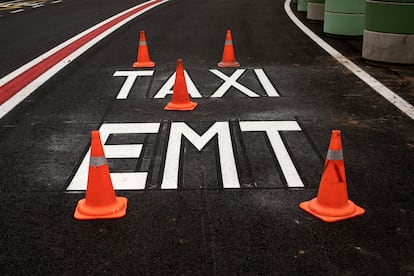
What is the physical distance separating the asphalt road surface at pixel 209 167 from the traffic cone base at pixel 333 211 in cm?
6

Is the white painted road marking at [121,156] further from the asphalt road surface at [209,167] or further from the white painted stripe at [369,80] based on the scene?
the white painted stripe at [369,80]

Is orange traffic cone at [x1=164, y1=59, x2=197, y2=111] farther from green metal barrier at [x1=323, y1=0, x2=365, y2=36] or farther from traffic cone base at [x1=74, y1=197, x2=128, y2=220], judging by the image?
green metal barrier at [x1=323, y1=0, x2=365, y2=36]

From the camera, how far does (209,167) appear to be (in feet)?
18.1

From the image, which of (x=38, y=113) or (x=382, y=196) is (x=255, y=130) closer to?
(x=382, y=196)

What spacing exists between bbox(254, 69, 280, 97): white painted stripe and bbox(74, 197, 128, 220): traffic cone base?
4.34 m

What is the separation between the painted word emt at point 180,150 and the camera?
17.0 ft

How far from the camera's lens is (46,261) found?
3.88 meters

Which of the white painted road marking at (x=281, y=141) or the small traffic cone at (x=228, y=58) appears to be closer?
the white painted road marking at (x=281, y=141)

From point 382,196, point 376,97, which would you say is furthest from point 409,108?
point 382,196

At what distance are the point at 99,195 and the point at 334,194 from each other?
194 centimetres

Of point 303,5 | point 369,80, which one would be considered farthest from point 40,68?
point 303,5

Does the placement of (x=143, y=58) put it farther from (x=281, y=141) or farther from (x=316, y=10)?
(x=316, y=10)

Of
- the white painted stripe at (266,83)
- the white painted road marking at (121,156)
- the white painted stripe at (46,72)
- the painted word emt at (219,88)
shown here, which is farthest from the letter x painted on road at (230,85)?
the white painted stripe at (46,72)

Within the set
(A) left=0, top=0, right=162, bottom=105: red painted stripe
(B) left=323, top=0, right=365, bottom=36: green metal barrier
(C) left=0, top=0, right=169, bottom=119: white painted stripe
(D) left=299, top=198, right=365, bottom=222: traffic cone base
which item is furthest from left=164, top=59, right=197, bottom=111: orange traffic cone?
(B) left=323, top=0, right=365, bottom=36: green metal barrier
